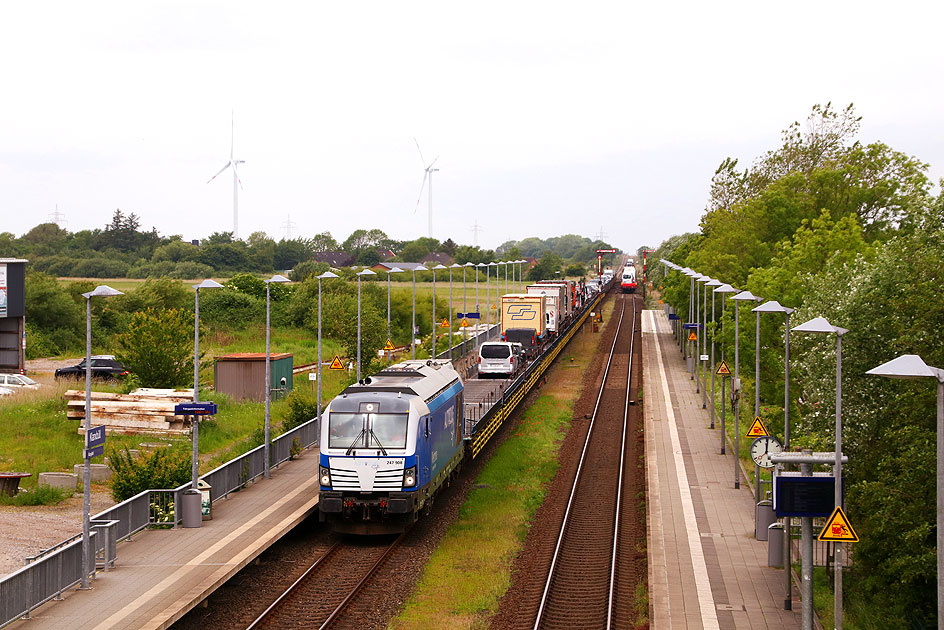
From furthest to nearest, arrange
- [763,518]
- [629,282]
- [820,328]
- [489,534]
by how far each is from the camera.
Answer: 1. [629,282]
2. [489,534]
3. [763,518]
4. [820,328]

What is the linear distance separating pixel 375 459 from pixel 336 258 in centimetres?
15612

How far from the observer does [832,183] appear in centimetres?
4900

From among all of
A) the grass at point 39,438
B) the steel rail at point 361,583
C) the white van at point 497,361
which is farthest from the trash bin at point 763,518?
the white van at point 497,361

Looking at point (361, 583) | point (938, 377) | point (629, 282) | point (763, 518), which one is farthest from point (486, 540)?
point (629, 282)

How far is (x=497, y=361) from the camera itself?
4628 cm

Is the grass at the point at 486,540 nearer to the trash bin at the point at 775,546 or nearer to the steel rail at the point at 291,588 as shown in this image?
the steel rail at the point at 291,588

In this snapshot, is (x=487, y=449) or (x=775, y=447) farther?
(x=487, y=449)

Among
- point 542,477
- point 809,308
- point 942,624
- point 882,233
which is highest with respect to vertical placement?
point 882,233

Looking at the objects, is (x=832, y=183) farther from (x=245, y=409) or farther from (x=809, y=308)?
(x=245, y=409)

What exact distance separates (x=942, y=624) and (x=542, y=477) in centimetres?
2047

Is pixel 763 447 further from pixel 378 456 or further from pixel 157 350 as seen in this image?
pixel 157 350

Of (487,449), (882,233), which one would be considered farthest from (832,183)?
(487,449)

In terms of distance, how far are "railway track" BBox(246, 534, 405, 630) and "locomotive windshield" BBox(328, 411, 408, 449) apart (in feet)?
8.47

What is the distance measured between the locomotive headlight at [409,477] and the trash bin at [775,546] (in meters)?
7.95
